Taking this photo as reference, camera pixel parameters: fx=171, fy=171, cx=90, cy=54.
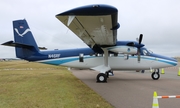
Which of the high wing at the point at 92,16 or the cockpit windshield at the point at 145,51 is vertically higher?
the high wing at the point at 92,16

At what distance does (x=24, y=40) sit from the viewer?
46.7ft

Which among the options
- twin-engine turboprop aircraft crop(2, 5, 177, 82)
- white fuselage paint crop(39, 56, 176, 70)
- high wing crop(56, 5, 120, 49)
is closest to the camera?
high wing crop(56, 5, 120, 49)

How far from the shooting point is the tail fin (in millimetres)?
14133

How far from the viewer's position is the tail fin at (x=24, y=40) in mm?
14133

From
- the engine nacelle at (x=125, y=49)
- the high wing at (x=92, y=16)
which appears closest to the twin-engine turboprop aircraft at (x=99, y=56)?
the engine nacelle at (x=125, y=49)

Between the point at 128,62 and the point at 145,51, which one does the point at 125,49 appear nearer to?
the point at 128,62

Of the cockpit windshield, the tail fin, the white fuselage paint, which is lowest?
the white fuselage paint

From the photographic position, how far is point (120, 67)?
14.1 m

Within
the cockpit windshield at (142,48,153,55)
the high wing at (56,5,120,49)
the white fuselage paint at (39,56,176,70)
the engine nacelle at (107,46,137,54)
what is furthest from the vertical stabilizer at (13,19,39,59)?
the cockpit windshield at (142,48,153,55)

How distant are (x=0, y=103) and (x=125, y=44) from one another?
918 centimetres

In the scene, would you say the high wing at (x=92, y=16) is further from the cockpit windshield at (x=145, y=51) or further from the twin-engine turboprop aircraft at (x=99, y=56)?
the cockpit windshield at (x=145, y=51)

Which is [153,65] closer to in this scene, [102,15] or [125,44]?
[125,44]

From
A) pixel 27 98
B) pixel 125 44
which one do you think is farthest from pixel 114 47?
pixel 27 98

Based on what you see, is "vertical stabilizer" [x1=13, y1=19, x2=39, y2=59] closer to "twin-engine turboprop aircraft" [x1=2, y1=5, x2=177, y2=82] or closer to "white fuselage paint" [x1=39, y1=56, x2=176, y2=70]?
"twin-engine turboprop aircraft" [x1=2, y1=5, x2=177, y2=82]
